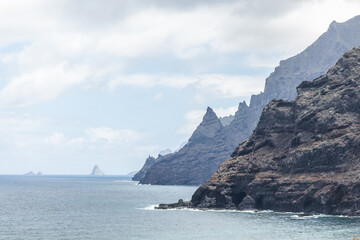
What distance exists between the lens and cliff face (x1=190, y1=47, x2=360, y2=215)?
14982 centimetres

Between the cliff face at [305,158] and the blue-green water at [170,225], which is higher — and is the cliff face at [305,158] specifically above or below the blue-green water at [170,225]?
above

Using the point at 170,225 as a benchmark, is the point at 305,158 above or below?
above

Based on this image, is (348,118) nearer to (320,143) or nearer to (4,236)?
(320,143)

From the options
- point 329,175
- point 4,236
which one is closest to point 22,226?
point 4,236

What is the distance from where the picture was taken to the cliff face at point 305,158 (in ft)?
492

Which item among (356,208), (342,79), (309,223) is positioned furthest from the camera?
(342,79)

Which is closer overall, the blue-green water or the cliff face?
the blue-green water

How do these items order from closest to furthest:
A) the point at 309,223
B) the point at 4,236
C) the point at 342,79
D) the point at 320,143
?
the point at 4,236, the point at 309,223, the point at 320,143, the point at 342,79

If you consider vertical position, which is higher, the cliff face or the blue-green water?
the cliff face

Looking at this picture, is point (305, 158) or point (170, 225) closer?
point (170, 225)

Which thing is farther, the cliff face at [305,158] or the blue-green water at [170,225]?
the cliff face at [305,158]

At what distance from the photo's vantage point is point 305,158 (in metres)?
162

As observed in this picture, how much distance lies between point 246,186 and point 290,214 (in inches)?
855

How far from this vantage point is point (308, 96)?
182250mm
